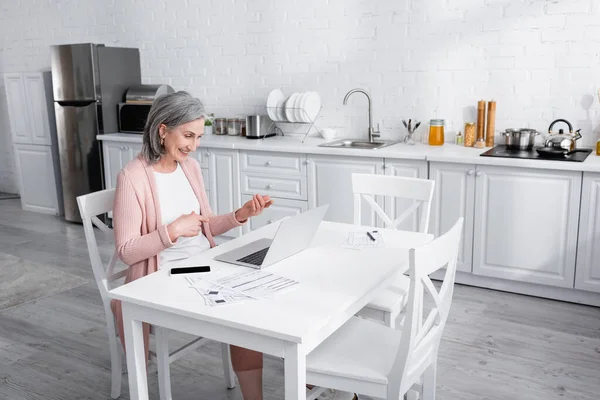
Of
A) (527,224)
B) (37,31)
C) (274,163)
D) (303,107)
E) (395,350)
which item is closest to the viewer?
(395,350)

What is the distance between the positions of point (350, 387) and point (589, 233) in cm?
208

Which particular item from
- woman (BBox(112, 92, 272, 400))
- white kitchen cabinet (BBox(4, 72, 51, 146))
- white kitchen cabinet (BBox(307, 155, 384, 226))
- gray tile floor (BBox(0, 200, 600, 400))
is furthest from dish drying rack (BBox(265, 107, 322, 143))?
white kitchen cabinet (BBox(4, 72, 51, 146))

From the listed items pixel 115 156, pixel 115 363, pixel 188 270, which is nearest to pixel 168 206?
pixel 188 270

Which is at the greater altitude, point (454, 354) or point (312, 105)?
point (312, 105)

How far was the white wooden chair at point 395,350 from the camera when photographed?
5.68ft

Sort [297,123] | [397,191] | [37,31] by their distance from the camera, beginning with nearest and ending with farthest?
[397,191]
[297,123]
[37,31]

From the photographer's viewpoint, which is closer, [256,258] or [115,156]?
[256,258]

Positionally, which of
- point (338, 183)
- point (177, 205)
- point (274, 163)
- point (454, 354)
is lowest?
point (454, 354)

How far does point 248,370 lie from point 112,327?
66 centimetres

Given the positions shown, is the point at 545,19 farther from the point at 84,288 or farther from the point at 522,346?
the point at 84,288

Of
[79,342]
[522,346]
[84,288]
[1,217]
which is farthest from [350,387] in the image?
[1,217]

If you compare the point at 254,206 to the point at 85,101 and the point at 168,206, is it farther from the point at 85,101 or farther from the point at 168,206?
the point at 85,101

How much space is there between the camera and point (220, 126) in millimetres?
4980

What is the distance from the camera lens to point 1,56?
6602 millimetres
